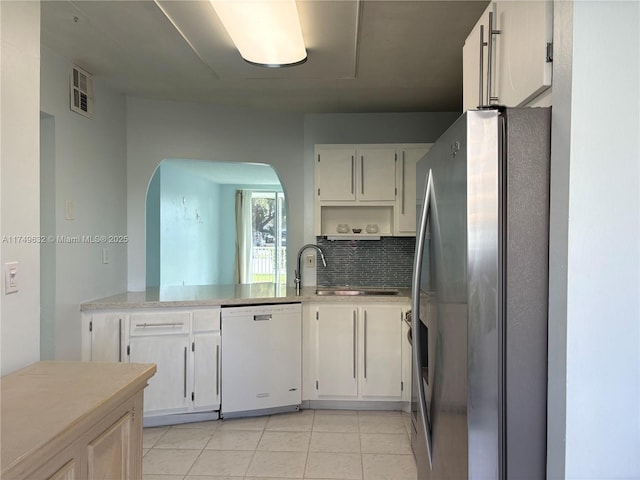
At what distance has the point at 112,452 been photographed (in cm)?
126

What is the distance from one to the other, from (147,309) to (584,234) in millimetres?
2680

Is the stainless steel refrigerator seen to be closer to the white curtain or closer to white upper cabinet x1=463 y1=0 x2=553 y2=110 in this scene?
white upper cabinet x1=463 y1=0 x2=553 y2=110

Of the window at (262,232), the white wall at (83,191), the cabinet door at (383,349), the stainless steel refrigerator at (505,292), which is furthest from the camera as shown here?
the window at (262,232)

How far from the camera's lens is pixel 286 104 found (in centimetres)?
358

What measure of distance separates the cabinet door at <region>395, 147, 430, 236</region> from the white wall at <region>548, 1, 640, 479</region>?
257cm

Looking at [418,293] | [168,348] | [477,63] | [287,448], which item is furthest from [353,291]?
[477,63]

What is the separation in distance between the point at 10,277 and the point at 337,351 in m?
2.32

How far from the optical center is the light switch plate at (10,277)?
56.0 inches

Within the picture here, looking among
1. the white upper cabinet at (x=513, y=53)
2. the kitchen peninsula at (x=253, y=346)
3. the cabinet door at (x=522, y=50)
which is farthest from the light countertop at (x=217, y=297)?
the cabinet door at (x=522, y=50)

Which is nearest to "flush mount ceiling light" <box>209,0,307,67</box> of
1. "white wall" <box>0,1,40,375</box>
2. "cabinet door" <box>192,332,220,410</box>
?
"white wall" <box>0,1,40,375</box>

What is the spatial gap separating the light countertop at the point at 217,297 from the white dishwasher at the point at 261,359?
0.07m

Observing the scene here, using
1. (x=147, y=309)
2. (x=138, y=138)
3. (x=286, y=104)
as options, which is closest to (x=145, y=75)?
(x=138, y=138)

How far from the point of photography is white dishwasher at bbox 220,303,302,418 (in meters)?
3.09

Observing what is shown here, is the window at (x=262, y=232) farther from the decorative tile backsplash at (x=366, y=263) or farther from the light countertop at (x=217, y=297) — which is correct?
the light countertop at (x=217, y=297)
